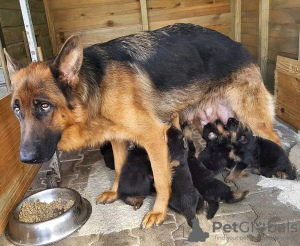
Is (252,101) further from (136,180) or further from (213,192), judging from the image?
(136,180)

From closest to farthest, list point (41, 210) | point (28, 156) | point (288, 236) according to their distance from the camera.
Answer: point (28, 156) < point (288, 236) < point (41, 210)

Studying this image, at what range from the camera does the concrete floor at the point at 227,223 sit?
2.63 m

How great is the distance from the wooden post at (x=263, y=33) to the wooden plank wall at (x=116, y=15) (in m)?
1.61

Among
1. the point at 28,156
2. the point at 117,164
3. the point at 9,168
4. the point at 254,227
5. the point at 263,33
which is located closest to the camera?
the point at 28,156

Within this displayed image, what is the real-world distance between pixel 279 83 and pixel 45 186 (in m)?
3.99

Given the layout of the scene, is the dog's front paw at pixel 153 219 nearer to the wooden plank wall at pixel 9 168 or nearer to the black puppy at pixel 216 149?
the black puppy at pixel 216 149

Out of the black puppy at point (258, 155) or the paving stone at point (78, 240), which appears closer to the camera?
the paving stone at point (78, 240)

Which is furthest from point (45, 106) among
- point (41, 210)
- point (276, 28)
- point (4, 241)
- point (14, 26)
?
point (276, 28)

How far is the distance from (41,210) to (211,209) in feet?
5.69

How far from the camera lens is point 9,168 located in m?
3.37

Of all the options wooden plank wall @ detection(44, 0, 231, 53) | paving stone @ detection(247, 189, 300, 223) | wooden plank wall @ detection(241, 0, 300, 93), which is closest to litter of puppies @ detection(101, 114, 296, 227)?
paving stone @ detection(247, 189, 300, 223)

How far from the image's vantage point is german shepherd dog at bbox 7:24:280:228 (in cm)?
232

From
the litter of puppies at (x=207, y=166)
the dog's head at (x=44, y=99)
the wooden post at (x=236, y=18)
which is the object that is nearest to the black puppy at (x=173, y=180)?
the litter of puppies at (x=207, y=166)

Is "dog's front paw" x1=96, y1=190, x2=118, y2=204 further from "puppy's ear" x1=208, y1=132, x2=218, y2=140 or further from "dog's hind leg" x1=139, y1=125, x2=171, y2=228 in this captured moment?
"puppy's ear" x1=208, y1=132, x2=218, y2=140
